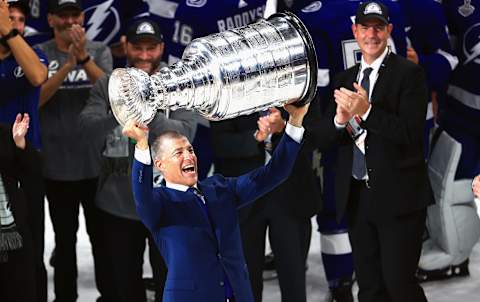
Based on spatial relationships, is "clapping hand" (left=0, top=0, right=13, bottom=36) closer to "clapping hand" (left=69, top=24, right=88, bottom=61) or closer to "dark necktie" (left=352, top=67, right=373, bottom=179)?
"clapping hand" (left=69, top=24, right=88, bottom=61)

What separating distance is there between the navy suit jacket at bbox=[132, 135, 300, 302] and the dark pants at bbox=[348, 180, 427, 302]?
95 centimetres

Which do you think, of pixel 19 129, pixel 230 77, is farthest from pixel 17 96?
pixel 230 77

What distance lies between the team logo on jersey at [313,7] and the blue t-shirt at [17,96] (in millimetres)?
1431

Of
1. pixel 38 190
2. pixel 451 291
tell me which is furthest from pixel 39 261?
pixel 451 291

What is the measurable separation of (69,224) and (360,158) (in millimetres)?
1625

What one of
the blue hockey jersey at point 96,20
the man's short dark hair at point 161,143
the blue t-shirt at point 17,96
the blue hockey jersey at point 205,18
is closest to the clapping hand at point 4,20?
Answer: the blue t-shirt at point 17,96

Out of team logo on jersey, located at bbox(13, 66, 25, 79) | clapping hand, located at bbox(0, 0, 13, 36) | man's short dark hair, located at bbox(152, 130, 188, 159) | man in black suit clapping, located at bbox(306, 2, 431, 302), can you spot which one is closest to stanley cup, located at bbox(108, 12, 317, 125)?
man's short dark hair, located at bbox(152, 130, 188, 159)

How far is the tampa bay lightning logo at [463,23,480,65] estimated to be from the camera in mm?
6109

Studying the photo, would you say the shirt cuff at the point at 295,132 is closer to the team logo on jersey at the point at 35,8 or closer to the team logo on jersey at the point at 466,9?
the team logo on jersey at the point at 466,9

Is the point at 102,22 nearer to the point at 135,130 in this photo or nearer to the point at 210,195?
the point at 210,195

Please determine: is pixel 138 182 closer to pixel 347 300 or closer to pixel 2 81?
pixel 2 81

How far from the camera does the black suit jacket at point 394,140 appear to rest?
16.3 feet

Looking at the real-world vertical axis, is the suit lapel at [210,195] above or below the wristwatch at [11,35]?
below

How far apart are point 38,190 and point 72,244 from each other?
0.55 meters
